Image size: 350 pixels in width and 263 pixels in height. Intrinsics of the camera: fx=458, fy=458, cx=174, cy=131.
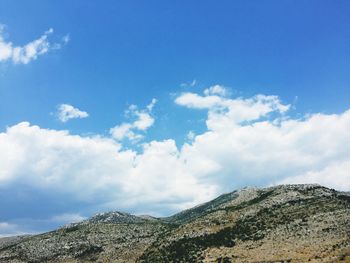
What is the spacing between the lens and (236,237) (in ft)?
343

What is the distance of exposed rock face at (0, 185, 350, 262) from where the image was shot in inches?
3511

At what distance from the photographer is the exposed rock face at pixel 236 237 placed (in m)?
89.2

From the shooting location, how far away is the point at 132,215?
182 m

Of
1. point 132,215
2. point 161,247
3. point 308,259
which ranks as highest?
point 132,215

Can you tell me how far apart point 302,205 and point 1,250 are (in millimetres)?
86879

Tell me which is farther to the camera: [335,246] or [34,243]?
[34,243]

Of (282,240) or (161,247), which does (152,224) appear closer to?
(161,247)

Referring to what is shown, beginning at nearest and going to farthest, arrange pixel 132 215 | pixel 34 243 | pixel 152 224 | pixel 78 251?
pixel 78 251 < pixel 34 243 < pixel 152 224 < pixel 132 215

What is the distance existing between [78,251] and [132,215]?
6030cm

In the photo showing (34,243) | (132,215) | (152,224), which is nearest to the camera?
(34,243)

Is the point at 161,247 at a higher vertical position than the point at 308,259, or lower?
higher

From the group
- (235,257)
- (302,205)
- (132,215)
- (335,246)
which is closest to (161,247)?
(235,257)

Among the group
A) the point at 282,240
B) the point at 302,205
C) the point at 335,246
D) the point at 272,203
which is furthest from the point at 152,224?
the point at 335,246

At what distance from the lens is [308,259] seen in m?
78.9
